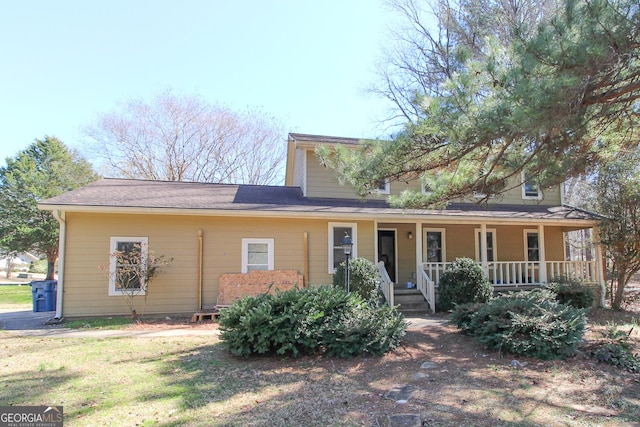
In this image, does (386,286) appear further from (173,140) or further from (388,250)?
(173,140)

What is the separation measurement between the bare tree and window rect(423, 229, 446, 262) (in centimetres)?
1438

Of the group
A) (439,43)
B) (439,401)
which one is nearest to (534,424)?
(439,401)

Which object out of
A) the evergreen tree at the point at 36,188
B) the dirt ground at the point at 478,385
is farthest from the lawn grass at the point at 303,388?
the evergreen tree at the point at 36,188

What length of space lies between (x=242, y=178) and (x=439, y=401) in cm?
2139

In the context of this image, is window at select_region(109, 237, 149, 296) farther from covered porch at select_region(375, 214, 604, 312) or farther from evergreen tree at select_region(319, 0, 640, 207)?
covered porch at select_region(375, 214, 604, 312)

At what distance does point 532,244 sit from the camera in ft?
43.9

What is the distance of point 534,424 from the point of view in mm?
3443

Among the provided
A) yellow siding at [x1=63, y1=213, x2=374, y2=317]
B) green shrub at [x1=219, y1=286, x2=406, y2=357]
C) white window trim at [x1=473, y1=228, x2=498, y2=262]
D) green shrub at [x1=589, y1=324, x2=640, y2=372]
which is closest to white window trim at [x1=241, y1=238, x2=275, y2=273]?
yellow siding at [x1=63, y1=213, x2=374, y2=317]

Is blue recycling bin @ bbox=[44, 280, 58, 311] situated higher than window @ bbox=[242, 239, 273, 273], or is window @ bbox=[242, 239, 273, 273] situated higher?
window @ bbox=[242, 239, 273, 273]

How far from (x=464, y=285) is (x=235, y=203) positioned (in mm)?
6200

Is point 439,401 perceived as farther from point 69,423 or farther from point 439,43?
point 439,43

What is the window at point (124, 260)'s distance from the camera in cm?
891

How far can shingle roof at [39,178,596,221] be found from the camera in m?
9.20

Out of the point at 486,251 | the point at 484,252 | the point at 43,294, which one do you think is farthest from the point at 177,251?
the point at 486,251
